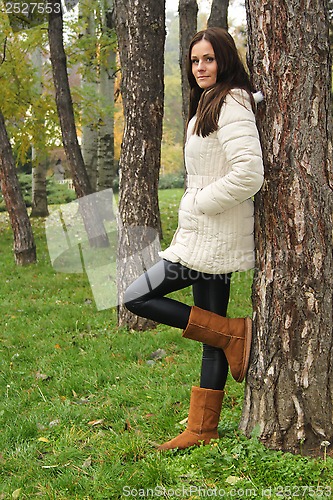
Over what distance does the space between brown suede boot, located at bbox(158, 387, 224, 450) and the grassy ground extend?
0.06m

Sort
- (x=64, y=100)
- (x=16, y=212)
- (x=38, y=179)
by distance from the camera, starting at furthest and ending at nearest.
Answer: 1. (x=38, y=179)
2. (x=64, y=100)
3. (x=16, y=212)

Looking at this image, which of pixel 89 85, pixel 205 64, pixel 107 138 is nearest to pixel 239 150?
pixel 205 64

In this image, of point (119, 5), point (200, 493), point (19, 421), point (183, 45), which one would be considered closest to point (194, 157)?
point (200, 493)

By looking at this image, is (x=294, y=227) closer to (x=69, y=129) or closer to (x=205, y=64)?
(x=205, y=64)

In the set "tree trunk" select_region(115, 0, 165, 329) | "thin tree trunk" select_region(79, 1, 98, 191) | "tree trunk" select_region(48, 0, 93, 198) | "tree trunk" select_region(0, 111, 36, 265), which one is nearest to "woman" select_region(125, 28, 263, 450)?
"tree trunk" select_region(115, 0, 165, 329)

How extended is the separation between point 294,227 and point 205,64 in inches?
44.2

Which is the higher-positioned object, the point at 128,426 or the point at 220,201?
the point at 220,201

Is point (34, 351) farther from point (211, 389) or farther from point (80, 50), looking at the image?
point (80, 50)

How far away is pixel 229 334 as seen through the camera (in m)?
3.54

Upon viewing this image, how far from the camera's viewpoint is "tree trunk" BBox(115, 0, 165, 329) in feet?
20.4

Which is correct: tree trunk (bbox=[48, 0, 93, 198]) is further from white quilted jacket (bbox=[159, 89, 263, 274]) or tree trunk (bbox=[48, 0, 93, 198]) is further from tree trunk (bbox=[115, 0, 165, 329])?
white quilted jacket (bbox=[159, 89, 263, 274])

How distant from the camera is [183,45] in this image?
413 inches

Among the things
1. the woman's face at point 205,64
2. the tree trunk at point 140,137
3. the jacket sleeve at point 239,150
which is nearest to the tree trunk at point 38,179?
the tree trunk at point 140,137

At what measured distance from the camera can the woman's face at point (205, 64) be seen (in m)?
3.38
